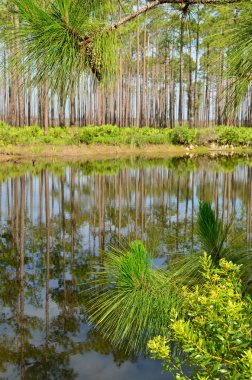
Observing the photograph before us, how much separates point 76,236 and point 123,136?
1921 cm

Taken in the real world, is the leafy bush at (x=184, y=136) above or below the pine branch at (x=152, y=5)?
below

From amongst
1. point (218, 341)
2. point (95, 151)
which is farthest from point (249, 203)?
point (95, 151)

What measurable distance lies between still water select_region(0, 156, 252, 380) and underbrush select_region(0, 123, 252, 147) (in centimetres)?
543

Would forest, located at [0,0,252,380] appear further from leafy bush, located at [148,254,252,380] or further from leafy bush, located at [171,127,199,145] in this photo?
leafy bush, located at [171,127,199,145]

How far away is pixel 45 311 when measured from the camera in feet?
15.7

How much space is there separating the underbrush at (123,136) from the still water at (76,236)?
543 cm

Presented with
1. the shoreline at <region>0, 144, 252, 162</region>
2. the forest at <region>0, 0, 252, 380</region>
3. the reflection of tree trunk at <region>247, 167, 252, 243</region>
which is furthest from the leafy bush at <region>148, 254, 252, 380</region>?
the shoreline at <region>0, 144, 252, 162</region>

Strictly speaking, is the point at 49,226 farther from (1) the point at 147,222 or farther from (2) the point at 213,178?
(2) the point at 213,178

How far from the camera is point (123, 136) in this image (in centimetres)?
2691

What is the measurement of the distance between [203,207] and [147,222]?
6436 millimetres

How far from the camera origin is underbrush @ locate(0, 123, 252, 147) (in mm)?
24405

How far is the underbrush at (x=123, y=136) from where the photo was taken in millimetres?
24405

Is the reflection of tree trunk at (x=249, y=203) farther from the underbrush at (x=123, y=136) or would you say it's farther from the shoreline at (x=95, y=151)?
the underbrush at (x=123, y=136)

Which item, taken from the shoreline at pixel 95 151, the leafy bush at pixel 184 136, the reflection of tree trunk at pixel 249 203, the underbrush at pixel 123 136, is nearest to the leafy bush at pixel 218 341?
the reflection of tree trunk at pixel 249 203
